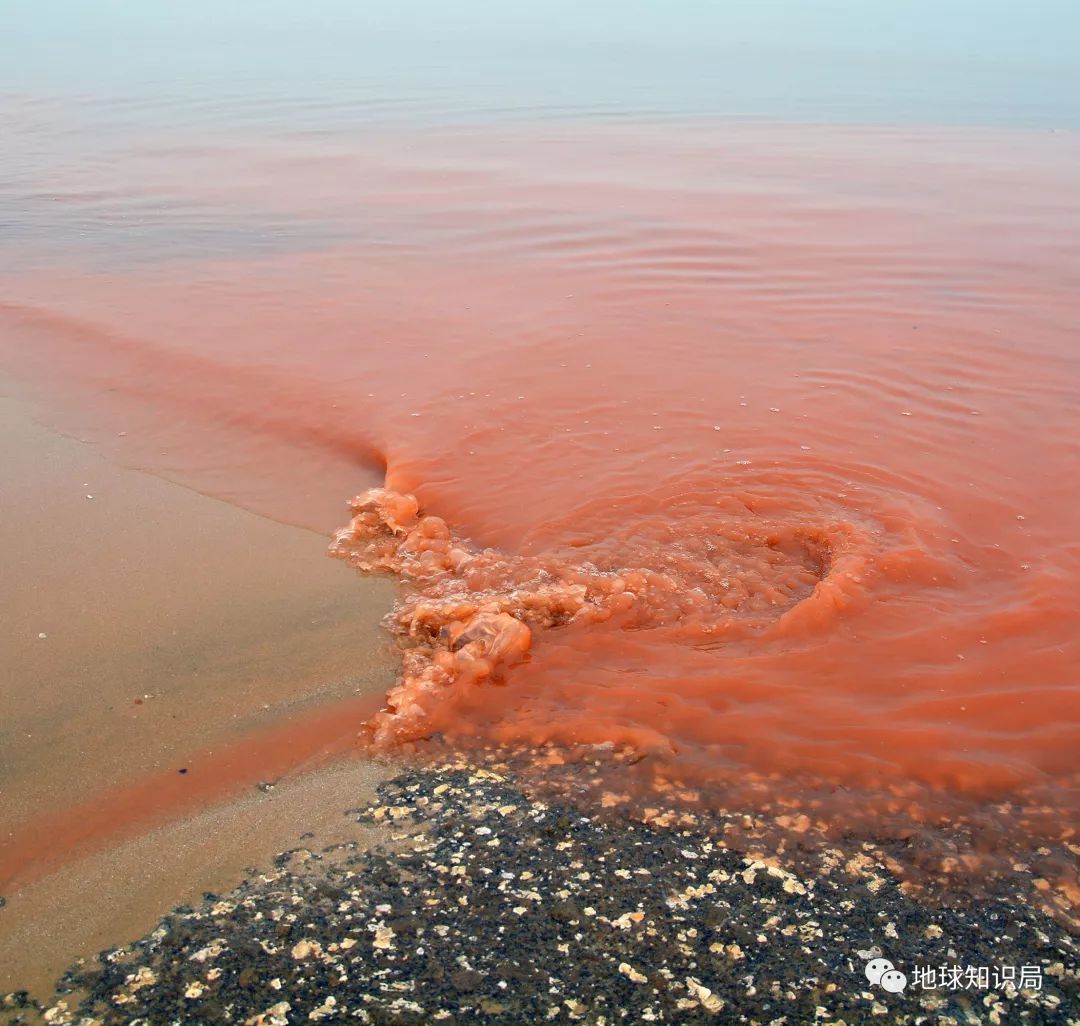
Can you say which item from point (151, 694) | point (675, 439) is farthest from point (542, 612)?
point (675, 439)

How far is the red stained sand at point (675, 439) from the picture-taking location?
3.99 meters

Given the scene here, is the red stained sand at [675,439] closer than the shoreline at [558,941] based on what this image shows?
No

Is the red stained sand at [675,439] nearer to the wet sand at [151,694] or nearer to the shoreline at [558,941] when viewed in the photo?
the wet sand at [151,694]

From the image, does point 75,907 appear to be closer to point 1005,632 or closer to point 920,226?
point 1005,632

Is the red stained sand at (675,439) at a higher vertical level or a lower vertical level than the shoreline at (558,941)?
higher

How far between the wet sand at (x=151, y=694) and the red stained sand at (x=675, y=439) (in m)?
0.31

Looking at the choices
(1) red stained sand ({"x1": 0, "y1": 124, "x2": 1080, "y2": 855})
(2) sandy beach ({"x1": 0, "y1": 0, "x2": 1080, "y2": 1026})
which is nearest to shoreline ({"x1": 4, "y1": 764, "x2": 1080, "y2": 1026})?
(2) sandy beach ({"x1": 0, "y1": 0, "x2": 1080, "y2": 1026})

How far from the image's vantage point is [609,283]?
8.72 meters

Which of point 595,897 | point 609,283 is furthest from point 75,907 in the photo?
point 609,283

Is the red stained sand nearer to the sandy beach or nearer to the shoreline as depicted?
the sandy beach

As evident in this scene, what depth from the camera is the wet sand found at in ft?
10.6

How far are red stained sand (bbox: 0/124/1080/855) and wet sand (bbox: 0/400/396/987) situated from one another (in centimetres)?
31

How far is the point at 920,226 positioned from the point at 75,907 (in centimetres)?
1012

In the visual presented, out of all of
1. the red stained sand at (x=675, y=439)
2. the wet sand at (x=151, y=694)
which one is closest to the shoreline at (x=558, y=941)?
the wet sand at (x=151, y=694)
